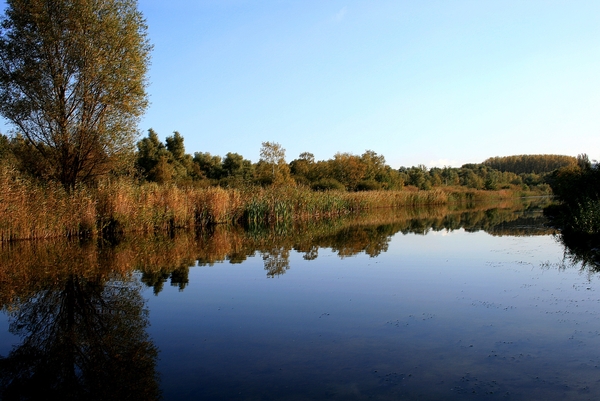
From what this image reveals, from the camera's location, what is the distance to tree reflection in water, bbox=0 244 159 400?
4.25m

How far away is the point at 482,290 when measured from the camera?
323 inches

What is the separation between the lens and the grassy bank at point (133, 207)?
14.9 meters

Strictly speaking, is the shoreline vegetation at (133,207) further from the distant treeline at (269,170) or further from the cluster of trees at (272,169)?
the cluster of trees at (272,169)

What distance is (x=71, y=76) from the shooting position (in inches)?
736

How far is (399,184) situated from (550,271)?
153 feet

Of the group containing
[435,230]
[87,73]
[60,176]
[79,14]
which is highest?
[79,14]

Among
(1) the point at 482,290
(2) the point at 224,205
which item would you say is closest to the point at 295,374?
(1) the point at 482,290

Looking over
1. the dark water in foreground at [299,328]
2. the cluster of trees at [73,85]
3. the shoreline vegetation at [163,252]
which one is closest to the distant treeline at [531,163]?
the shoreline vegetation at [163,252]

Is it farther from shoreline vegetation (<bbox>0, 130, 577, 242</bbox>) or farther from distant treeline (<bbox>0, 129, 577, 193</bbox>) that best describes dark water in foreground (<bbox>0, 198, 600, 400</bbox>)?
distant treeline (<bbox>0, 129, 577, 193</bbox>)

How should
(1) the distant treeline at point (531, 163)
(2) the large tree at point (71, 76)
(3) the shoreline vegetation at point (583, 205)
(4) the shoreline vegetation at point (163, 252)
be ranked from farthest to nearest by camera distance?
(1) the distant treeline at point (531, 163)
(2) the large tree at point (71, 76)
(3) the shoreline vegetation at point (583, 205)
(4) the shoreline vegetation at point (163, 252)

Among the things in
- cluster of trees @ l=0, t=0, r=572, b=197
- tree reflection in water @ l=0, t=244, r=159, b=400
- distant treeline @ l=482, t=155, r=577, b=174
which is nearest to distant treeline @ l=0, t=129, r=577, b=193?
cluster of trees @ l=0, t=0, r=572, b=197

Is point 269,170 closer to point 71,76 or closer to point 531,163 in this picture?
point 71,76

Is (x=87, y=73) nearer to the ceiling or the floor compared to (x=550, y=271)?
nearer to the ceiling

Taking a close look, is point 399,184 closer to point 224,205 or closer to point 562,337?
point 224,205
